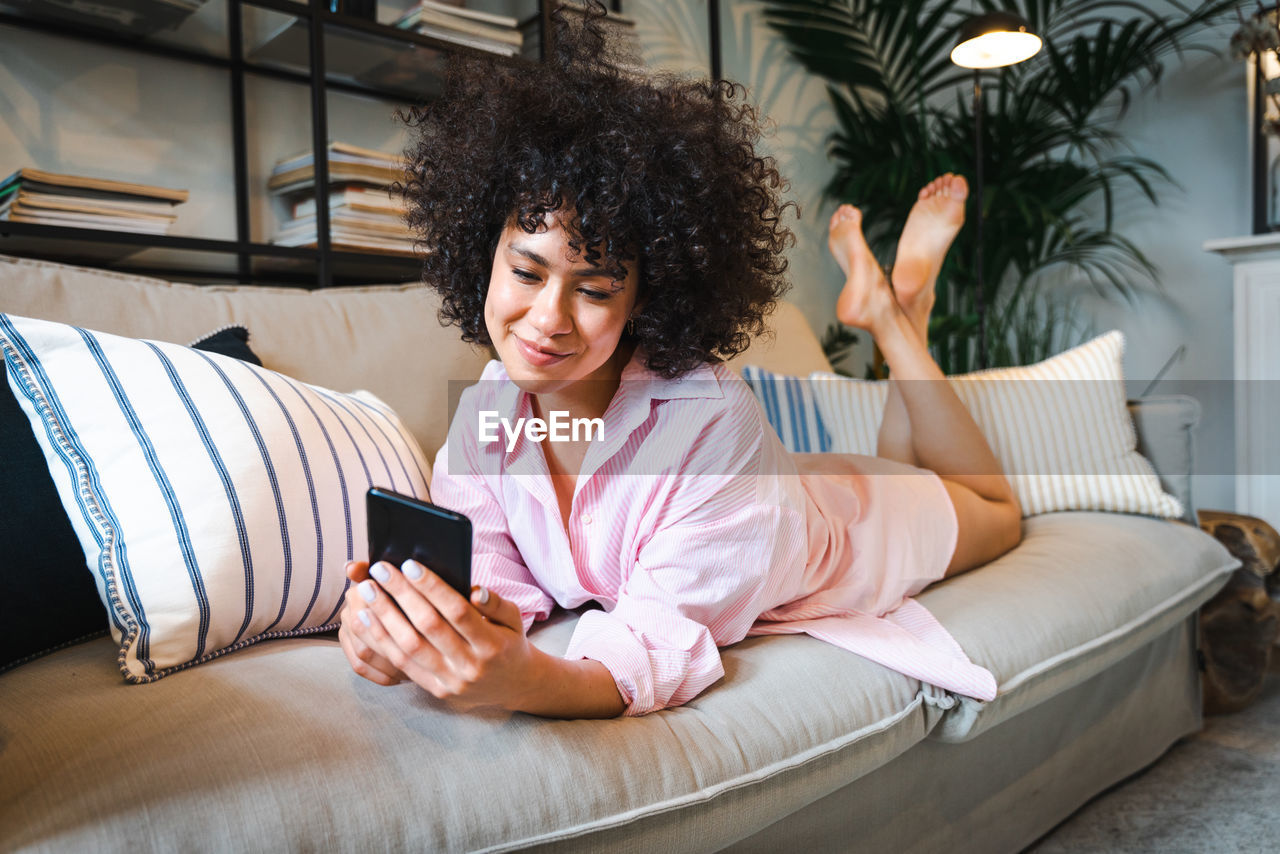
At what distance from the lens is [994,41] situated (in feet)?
7.21

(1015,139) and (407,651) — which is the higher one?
(1015,139)

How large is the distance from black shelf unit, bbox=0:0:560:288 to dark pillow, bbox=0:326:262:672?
0.79 m

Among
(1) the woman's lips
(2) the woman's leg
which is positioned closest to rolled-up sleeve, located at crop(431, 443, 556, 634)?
(1) the woman's lips

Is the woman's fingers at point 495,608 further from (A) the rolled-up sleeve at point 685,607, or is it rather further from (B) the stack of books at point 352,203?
(B) the stack of books at point 352,203

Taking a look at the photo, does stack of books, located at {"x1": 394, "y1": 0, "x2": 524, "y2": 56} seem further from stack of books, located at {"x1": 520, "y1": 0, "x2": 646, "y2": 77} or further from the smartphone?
the smartphone

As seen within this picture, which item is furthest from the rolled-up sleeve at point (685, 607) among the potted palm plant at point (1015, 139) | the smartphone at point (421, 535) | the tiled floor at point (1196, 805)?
the potted palm plant at point (1015, 139)

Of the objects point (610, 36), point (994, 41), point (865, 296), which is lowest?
point (865, 296)

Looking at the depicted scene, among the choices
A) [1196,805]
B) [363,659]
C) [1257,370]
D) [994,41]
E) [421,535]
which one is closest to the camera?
[421,535]

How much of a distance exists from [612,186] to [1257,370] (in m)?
2.44

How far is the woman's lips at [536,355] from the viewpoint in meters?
0.90

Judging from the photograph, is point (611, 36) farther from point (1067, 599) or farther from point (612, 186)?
point (1067, 599)

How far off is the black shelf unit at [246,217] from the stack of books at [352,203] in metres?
0.03

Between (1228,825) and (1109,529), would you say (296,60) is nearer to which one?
(1109,529)

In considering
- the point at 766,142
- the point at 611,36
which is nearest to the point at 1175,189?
the point at 766,142
